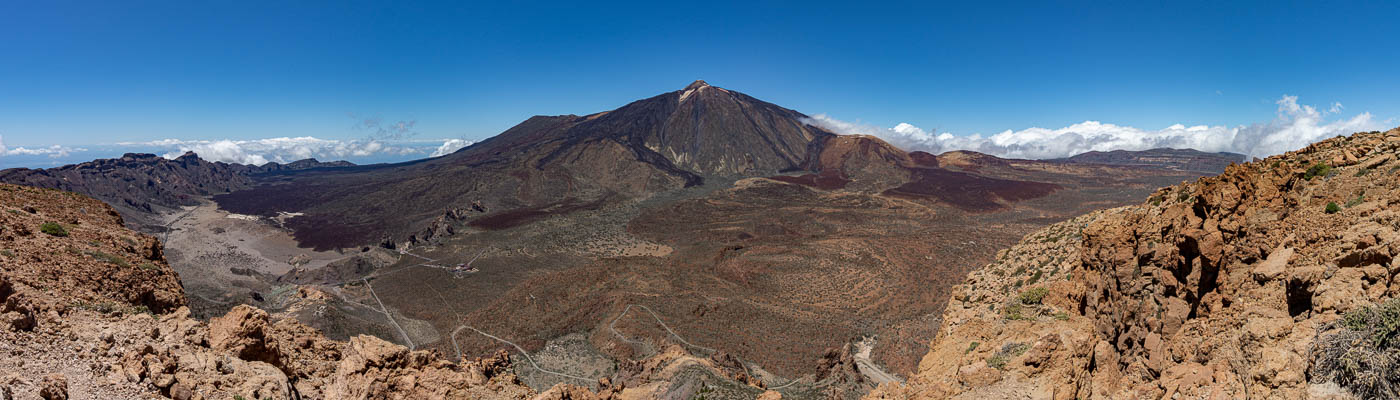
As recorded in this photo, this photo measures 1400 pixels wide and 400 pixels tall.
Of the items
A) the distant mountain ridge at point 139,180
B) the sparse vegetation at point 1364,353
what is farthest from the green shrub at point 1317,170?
the distant mountain ridge at point 139,180

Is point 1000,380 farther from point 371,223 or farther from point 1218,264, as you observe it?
point 371,223

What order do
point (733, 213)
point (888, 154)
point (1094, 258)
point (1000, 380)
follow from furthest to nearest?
1. point (888, 154)
2. point (733, 213)
3. point (1094, 258)
4. point (1000, 380)

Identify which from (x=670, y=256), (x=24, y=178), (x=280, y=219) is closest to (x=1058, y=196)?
(x=670, y=256)

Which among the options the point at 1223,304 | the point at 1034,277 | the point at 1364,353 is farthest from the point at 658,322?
the point at 1364,353

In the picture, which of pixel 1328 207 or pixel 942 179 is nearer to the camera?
pixel 1328 207

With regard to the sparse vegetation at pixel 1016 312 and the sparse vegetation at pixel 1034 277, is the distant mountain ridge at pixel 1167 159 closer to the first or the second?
the sparse vegetation at pixel 1034 277

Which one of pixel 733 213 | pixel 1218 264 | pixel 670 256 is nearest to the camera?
pixel 1218 264

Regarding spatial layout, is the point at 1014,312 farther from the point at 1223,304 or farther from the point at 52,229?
the point at 52,229
